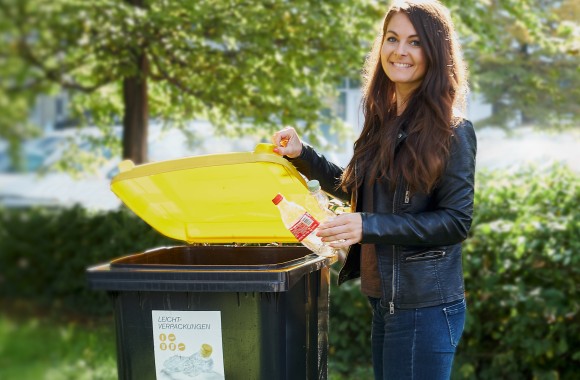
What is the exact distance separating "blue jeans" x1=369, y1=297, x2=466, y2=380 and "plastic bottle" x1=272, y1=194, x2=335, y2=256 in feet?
1.19

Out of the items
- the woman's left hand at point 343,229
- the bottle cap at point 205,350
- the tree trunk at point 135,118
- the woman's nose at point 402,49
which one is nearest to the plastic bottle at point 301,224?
the woman's left hand at point 343,229

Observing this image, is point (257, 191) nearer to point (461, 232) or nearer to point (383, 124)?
point (383, 124)

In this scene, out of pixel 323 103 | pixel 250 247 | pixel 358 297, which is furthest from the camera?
pixel 323 103

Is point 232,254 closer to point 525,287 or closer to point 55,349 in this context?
point 525,287

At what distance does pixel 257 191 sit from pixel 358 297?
98.3 inches

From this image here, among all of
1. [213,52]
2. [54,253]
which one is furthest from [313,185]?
[54,253]

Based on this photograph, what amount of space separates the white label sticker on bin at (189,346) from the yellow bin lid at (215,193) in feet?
1.91

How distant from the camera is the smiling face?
2.59 m

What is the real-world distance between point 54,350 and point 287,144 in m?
4.35

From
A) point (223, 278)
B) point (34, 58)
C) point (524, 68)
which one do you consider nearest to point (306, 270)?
point (223, 278)

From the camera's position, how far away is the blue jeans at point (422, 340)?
2494 millimetres

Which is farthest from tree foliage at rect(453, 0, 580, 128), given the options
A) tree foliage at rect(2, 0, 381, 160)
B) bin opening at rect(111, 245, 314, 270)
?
bin opening at rect(111, 245, 314, 270)

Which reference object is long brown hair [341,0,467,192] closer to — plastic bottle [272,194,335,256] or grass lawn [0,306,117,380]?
plastic bottle [272,194,335,256]

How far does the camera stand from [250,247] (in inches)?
136
